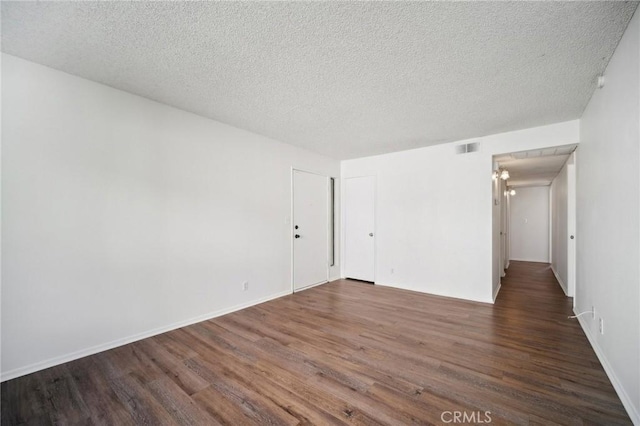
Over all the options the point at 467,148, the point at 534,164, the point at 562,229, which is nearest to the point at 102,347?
the point at 467,148

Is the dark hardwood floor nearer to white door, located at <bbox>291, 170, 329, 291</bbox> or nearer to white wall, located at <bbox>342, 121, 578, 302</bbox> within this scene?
white wall, located at <bbox>342, 121, 578, 302</bbox>

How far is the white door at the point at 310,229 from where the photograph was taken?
4.78m

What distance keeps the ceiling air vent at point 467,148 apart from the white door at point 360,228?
1661mm

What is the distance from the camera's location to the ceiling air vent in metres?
4.19

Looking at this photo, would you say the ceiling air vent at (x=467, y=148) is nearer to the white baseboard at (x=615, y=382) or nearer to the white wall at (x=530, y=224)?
the white baseboard at (x=615, y=382)

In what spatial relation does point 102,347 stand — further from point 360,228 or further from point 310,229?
point 360,228

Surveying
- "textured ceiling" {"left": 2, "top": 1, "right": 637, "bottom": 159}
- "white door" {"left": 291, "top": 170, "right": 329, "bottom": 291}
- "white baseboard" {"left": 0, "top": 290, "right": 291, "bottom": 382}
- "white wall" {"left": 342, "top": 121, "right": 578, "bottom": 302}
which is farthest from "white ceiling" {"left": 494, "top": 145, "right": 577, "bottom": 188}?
"white baseboard" {"left": 0, "top": 290, "right": 291, "bottom": 382}

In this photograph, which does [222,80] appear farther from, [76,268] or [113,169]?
[76,268]

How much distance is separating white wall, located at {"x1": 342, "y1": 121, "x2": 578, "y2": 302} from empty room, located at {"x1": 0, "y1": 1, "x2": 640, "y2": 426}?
0.05 m

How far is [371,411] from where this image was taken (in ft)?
5.87

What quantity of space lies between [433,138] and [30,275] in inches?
200

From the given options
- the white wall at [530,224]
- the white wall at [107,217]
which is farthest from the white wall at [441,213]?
the white wall at [530,224]

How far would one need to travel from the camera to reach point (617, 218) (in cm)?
196

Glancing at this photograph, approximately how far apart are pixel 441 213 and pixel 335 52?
3438mm
